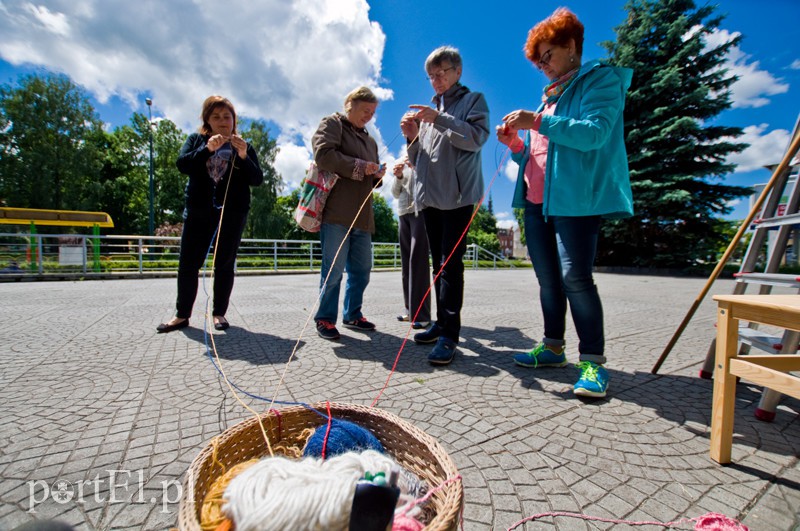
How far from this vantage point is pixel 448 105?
2.37 meters

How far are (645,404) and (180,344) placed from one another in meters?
2.70

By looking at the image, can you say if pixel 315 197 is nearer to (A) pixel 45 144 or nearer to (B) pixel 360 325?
(B) pixel 360 325

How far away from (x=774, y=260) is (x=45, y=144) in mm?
27683

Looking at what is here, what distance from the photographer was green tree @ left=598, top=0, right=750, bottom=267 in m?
13.1

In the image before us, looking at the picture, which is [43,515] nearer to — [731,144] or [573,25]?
[573,25]

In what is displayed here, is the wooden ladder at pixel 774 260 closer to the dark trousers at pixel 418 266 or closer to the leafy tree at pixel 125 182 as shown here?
the dark trousers at pixel 418 266

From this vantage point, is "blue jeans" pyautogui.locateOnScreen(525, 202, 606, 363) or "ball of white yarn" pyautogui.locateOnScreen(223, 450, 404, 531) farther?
"blue jeans" pyautogui.locateOnScreen(525, 202, 606, 363)

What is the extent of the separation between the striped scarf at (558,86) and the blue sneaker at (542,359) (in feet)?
4.54

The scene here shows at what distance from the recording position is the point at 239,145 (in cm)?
266

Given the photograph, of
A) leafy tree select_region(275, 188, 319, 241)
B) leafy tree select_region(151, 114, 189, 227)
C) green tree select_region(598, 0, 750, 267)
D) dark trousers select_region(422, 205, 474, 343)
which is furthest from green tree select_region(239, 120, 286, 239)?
dark trousers select_region(422, 205, 474, 343)

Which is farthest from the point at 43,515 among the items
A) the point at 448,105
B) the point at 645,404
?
the point at 448,105

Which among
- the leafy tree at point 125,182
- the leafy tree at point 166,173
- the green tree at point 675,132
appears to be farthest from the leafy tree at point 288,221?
the green tree at point 675,132

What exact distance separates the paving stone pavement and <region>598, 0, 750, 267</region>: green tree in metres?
13.2

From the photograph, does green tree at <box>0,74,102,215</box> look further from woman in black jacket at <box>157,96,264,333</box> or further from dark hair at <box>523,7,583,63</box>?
dark hair at <box>523,7,583,63</box>
